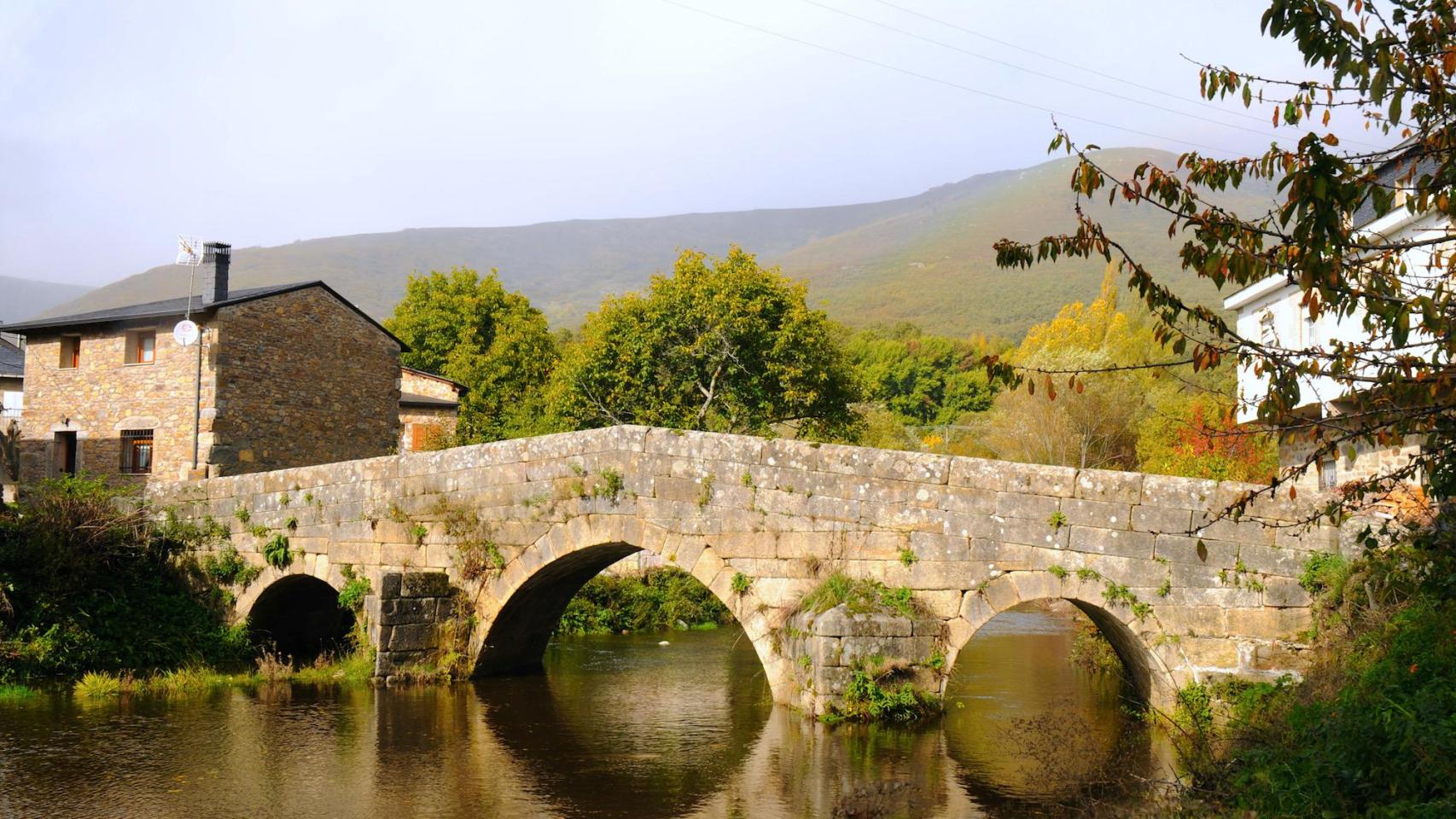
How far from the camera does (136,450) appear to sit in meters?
22.6

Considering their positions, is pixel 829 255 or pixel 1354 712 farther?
pixel 829 255

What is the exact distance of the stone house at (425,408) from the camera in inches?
1226

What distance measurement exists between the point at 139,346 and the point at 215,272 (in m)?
2.12

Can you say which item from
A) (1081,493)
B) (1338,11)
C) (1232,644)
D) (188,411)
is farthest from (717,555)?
(188,411)

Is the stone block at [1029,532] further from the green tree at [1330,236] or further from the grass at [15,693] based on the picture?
the grass at [15,693]

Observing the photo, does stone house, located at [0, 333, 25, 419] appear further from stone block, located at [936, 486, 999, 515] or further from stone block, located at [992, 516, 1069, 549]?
stone block, located at [992, 516, 1069, 549]

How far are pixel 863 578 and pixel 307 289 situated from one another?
16.4 m

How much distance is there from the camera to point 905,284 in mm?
92812

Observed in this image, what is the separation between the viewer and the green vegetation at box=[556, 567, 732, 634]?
19.5 metres

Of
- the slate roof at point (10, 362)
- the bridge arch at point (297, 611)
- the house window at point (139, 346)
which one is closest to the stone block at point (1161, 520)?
the bridge arch at point (297, 611)

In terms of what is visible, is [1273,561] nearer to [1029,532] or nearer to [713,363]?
[1029,532]

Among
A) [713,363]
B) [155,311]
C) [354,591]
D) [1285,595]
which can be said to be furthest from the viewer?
[713,363]

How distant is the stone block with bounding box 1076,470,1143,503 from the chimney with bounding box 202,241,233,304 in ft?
64.1

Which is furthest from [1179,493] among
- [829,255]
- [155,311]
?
[829,255]
